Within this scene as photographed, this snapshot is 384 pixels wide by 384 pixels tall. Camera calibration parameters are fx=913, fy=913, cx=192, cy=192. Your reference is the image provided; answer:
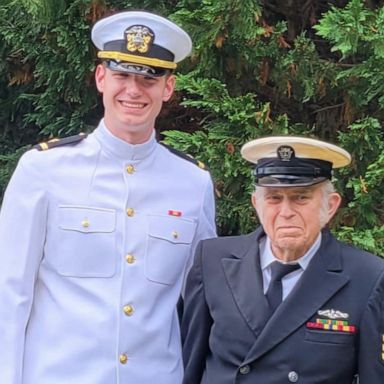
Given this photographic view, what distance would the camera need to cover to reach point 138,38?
257 centimetres

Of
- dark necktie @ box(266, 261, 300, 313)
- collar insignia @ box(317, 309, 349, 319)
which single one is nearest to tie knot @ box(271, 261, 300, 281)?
dark necktie @ box(266, 261, 300, 313)

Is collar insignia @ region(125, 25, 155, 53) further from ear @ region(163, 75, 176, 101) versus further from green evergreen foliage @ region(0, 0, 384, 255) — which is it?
green evergreen foliage @ region(0, 0, 384, 255)

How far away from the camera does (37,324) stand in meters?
2.51

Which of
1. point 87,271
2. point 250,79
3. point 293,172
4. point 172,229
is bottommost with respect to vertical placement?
point 87,271

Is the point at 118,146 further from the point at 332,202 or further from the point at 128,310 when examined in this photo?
the point at 332,202

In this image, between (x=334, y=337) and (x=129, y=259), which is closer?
(x=334, y=337)

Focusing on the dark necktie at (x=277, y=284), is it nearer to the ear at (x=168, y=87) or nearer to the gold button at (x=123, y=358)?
the gold button at (x=123, y=358)

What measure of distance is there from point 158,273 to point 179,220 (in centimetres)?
17

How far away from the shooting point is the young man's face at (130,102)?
98.6 inches

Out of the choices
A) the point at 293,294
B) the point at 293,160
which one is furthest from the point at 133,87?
the point at 293,294

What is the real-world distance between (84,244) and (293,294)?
1.95 ft

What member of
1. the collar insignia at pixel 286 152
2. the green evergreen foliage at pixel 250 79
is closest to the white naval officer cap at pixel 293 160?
the collar insignia at pixel 286 152

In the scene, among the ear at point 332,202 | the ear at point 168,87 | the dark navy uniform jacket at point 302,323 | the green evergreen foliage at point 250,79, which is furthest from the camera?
the green evergreen foliage at point 250,79

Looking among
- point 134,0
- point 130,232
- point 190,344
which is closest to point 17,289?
point 130,232
